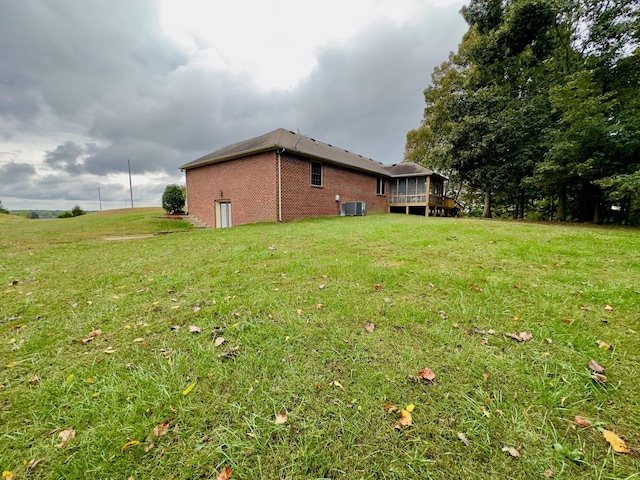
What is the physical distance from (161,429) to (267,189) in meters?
12.4

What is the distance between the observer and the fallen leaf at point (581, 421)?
1.60 meters

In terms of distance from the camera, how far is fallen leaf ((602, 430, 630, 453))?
144 centimetres

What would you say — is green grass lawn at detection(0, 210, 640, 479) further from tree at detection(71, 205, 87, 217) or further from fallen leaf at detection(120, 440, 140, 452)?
tree at detection(71, 205, 87, 217)

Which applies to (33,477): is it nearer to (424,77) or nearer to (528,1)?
(528,1)

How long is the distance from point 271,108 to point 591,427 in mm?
23639

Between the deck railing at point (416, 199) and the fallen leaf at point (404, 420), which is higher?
the deck railing at point (416, 199)

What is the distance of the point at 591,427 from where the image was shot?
158 cm

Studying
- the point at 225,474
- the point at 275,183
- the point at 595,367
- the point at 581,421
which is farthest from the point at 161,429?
the point at 275,183

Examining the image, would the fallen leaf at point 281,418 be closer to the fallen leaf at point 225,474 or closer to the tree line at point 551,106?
the fallen leaf at point 225,474

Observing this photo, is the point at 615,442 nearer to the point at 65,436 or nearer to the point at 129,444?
the point at 129,444

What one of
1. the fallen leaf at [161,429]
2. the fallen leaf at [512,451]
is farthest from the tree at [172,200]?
the fallen leaf at [512,451]

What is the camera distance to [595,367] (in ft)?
6.67

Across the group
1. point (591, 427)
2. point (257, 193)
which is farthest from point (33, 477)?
point (257, 193)

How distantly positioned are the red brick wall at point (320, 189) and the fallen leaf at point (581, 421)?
1231 cm
